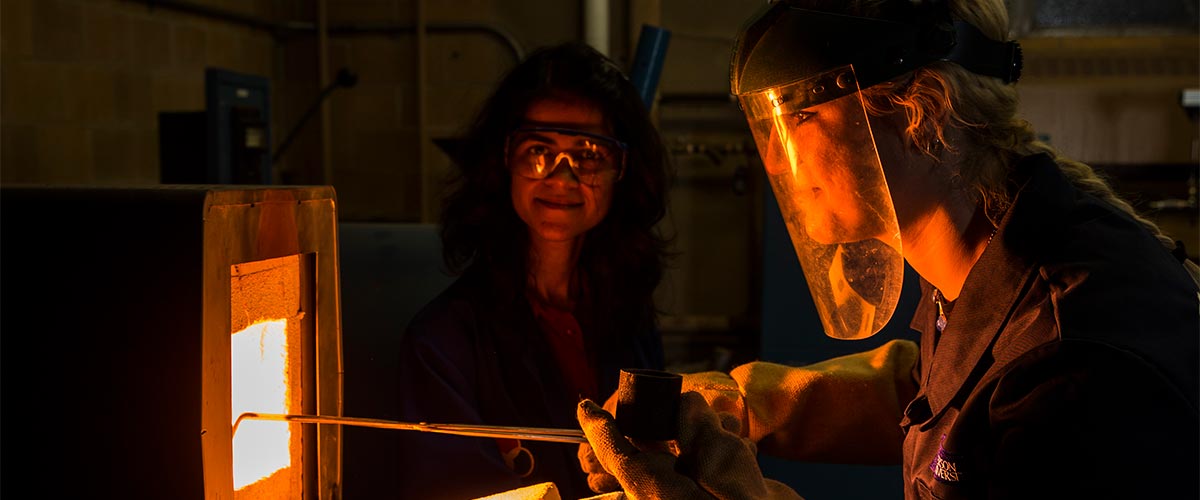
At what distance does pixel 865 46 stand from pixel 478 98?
3338mm

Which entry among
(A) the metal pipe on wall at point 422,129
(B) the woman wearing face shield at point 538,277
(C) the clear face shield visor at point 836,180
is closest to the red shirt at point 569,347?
(B) the woman wearing face shield at point 538,277

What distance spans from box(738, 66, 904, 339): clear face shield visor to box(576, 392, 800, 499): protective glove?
35 centimetres

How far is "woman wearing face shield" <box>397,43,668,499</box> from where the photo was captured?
1483 mm

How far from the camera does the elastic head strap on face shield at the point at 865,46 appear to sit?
3.39ft

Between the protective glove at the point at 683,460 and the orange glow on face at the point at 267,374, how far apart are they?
30 centimetres

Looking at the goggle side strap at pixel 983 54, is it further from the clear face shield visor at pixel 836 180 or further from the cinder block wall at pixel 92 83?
the cinder block wall at pixel 92 83

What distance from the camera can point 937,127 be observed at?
3.50ft

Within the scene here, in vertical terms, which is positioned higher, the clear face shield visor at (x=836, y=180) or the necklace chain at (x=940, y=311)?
the clear face shield visor at (x=836, y=180)

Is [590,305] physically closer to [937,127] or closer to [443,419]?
[443,419]

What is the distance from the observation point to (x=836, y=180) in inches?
44.7

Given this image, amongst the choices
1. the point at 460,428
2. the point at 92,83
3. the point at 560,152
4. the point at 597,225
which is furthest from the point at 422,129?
the point at 460,428

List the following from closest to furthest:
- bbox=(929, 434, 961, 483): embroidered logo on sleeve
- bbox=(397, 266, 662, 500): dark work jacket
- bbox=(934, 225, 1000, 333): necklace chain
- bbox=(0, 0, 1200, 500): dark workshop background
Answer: bbox=(929, 434, 961, 483): embroidered logo on sleeve → bbox=(934, 225, 1000, 333): necklace chain → bbox=(397, 266, 662, 500): dark work jacket → bbox=(0, 0, 1200, 500): dark workshop background

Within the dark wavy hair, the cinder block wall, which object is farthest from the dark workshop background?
the dark wavy hair

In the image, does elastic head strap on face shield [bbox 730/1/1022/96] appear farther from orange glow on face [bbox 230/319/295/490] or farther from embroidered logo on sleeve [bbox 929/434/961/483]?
orange glow on face [bbox 230/319/295/490]
